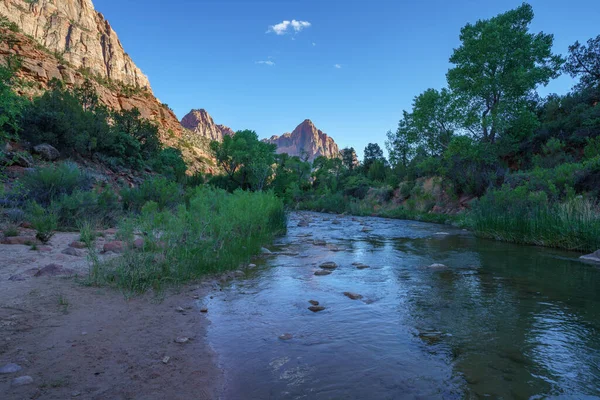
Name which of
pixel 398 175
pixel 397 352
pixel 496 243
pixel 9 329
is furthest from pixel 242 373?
A: pixel 398 175

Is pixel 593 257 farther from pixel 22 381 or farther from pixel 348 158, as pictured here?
pixel 348 158

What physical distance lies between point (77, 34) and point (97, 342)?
113510 millimetres

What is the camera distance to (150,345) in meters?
3.47

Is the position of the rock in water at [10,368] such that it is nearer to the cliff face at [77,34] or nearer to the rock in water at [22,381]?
the rock in water at [22,381]

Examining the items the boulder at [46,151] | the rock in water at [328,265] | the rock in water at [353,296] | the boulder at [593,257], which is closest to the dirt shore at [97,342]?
the rock in water at [353,296]

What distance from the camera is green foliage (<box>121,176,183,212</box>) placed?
13798 millimetres

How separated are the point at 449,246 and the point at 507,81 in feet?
59.1

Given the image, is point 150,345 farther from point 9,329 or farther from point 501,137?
point 501,137

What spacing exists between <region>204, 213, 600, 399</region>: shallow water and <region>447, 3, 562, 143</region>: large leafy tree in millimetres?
19409

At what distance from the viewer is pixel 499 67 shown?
24766 millimetres

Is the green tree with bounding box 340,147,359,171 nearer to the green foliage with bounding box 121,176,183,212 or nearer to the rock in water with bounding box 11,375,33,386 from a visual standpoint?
the green foliage with bounding box 121,176,183,212

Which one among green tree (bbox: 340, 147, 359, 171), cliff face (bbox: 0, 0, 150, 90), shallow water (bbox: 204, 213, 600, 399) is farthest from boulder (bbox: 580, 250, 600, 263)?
cliff face (bbox: 0, 0, 150, 90)

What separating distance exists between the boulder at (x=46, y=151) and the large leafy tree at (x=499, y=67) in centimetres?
2653

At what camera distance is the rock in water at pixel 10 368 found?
8.88ft
